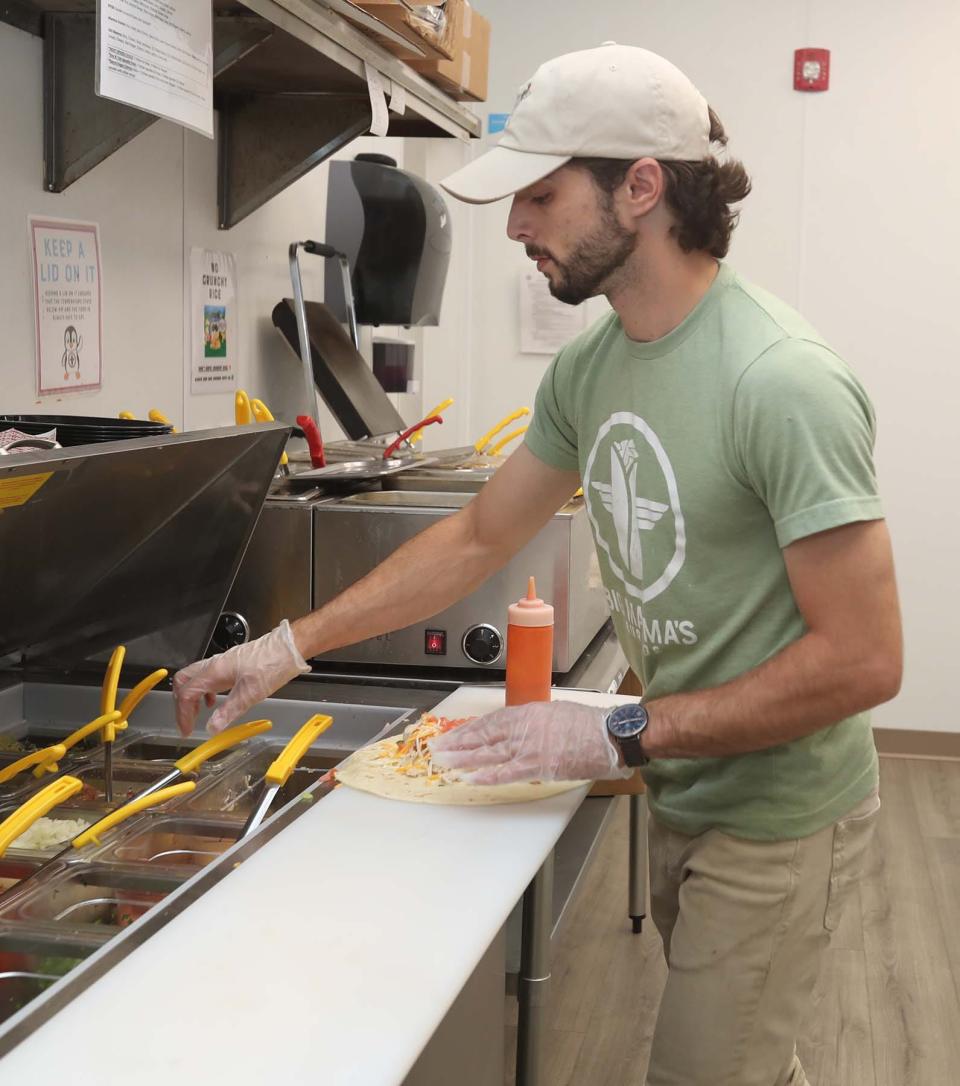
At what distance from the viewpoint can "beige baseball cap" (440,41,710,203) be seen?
1305mm

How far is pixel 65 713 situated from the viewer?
5.60 ft

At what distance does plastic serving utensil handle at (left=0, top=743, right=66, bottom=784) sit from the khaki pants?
0.70 metres

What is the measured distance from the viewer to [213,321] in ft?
7.77

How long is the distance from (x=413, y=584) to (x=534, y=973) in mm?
498

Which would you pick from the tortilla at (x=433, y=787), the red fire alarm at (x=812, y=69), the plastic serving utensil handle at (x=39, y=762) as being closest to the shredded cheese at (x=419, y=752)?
the tortilla at (x=433, y=787)

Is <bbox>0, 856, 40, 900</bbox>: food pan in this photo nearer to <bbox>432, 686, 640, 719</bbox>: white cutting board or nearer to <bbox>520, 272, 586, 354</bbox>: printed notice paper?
<bbox>432, 686, 640, 719</bbox>: white cutting board

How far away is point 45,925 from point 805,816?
756mm

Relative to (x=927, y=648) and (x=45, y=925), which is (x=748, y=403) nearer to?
(x=45, y=925)

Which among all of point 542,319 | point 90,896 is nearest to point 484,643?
point 90,896

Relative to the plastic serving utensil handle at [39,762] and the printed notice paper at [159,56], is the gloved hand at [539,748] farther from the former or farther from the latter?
the printed notice paper at [159,56]

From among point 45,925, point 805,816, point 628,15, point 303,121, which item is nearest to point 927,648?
point 628,15

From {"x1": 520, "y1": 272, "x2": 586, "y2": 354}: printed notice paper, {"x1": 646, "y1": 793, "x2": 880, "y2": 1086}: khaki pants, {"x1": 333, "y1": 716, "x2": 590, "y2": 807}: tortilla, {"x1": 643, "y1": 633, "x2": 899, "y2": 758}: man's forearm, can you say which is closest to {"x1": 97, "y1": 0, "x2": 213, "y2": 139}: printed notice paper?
{"x1": 333, "y1": 716, "x2": 590, "y2": 807}: tortilla

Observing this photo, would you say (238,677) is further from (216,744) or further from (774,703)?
(774,703)

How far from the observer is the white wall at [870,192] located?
4.13 meters
